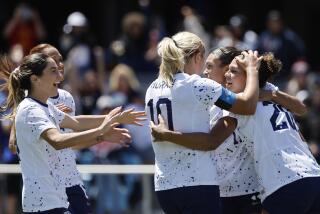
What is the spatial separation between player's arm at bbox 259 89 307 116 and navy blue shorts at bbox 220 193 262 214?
0.67m

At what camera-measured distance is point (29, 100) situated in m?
7.05

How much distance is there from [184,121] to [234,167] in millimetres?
725

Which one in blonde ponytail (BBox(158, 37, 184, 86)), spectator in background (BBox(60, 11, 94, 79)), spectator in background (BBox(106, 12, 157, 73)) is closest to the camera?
blonde ponytail (BBox(158, 37, 184, 86))

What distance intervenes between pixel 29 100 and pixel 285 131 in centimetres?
177

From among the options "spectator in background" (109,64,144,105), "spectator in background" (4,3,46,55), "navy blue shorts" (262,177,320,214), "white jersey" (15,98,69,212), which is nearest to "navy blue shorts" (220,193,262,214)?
"navy blue shorts" (262,177,320,214)

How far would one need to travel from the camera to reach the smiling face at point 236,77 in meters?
7.17

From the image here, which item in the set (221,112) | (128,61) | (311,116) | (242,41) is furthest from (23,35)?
(221,112)

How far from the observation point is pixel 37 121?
22.7ft

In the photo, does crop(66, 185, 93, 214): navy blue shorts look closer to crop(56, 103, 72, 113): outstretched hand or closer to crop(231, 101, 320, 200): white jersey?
crop(56, 103, 72, 113): outstretched hand

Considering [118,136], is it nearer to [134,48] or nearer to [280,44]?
[280,44]

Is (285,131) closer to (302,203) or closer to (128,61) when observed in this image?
(302,203)

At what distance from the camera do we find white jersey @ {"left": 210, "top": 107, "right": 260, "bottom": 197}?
7.40m

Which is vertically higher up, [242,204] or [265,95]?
[265,95]

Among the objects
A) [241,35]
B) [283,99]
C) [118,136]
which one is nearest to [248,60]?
[283,99]
